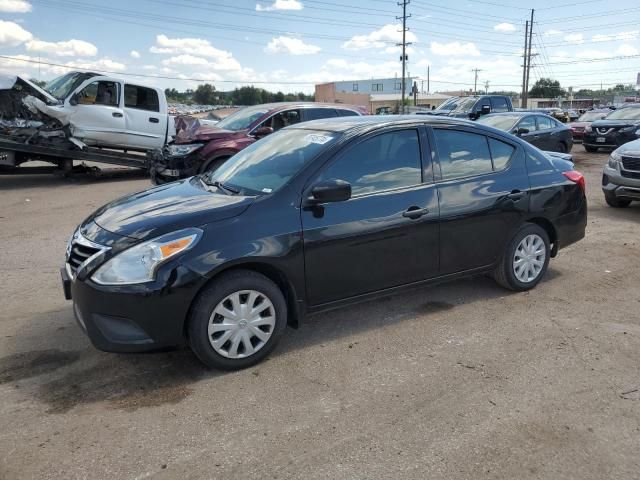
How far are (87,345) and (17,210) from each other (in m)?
6.34

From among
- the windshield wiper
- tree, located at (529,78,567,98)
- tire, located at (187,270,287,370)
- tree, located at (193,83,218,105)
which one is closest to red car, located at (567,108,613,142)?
the windshield wiper

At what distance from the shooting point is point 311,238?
382 centimetres

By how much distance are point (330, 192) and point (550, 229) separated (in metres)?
2.63

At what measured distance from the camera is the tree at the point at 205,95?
217 ft

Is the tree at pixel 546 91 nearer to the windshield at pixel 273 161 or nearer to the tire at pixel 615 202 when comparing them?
the tire at pixel 615 202

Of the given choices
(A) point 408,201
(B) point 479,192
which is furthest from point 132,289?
(B) point 479,192

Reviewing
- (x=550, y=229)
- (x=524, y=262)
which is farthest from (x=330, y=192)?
(x=550, y=229)

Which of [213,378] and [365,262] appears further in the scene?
[365,262]

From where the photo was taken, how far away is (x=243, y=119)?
1095cm

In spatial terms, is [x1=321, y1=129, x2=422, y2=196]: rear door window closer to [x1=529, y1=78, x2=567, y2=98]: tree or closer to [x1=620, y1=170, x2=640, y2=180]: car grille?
[x1=620, y1=170, x2=640, y2=180]: car grille

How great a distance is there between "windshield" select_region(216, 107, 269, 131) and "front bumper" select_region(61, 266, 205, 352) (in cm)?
758

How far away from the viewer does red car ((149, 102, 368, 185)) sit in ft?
32.3

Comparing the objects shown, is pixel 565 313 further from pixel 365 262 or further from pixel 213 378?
pixel 213 378

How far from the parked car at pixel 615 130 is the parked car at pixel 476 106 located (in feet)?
9.57
